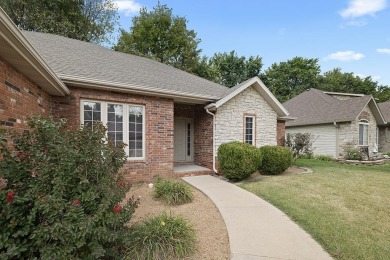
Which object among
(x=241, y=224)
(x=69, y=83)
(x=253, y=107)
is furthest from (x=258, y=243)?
(x=253, y=107)

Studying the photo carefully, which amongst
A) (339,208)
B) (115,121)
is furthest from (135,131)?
(339,208)

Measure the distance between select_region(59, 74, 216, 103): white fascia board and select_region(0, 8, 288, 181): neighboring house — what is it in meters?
0.03

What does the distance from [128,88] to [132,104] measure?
0.67 m

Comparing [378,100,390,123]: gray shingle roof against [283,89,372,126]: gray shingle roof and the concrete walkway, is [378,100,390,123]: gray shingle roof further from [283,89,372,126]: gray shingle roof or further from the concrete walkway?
the concrete walkway

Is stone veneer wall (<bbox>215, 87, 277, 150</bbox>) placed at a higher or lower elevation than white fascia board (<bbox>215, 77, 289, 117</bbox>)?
lower

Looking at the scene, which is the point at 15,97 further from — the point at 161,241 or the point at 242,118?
the point at 242,118

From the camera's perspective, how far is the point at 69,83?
21.4 ft

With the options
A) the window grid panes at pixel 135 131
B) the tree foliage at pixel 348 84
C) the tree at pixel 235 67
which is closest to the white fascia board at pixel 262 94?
the window grid panes at pixel 135 131

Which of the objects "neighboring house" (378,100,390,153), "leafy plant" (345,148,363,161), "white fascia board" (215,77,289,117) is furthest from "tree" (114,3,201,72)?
"neighboring house" (378,100,390,153)

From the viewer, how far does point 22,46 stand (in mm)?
3170

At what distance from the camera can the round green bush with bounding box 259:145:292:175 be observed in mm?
9430

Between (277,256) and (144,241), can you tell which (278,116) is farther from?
(144,241)

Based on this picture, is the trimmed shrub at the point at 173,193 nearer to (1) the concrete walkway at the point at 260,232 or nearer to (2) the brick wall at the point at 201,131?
(1) the concrete walkway at the point at 260,232

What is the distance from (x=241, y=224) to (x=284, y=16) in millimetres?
12646
